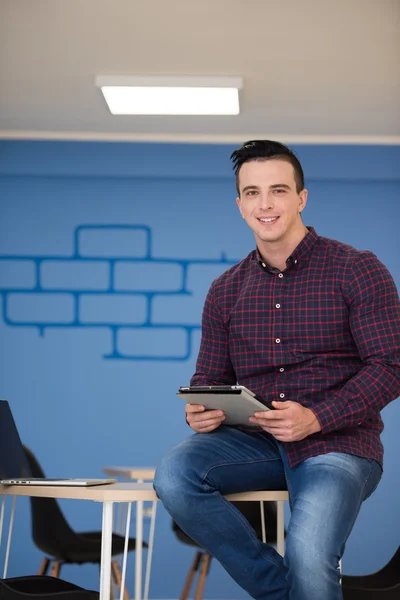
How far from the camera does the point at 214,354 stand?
214 cm

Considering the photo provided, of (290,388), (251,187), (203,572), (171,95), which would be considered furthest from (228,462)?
(171,95)

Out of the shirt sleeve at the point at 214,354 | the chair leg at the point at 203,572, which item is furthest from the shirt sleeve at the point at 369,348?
the chair leg at the point at 203,572

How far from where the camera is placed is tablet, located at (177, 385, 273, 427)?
5.55ft

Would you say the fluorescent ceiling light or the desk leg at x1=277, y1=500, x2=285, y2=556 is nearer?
the desk leg at x1=277, y1=500, x2=285, y2=556

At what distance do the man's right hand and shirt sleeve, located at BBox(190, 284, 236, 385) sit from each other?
0.69ft

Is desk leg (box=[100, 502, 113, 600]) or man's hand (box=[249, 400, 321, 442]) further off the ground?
man's hand (box=[249, 400, 321, 442])

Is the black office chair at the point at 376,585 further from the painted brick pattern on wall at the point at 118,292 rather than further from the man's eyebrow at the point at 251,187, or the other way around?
the painted brick pattern on wall at the point at 118,292

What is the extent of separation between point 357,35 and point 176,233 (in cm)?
180

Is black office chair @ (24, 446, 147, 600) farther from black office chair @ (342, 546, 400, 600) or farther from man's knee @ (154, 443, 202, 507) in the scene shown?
man's knee @ (154, 443, 202, 507)

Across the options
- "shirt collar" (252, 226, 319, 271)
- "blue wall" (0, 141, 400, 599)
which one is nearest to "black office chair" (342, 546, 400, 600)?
"shirt collar" (252, 226, 319, 271)

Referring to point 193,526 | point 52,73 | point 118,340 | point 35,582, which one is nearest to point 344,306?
point 193,526

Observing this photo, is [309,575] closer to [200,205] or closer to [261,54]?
[261,54]

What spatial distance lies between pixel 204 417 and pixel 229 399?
179 millimetres

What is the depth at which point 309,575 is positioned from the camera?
5.26ft
